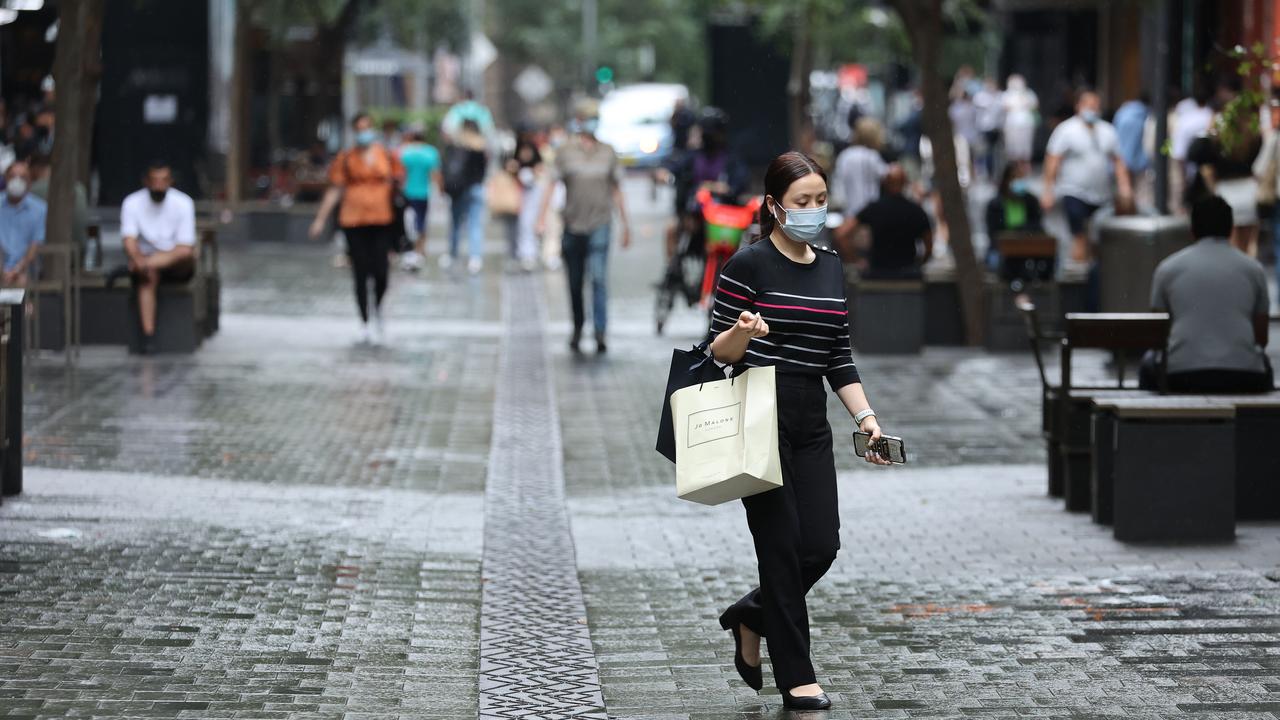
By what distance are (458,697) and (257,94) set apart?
31.3 m

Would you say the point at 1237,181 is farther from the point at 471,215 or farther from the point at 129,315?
the point at 471,215

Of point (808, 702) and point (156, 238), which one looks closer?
point (808, 702)

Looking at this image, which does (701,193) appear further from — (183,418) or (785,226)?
(785,226)

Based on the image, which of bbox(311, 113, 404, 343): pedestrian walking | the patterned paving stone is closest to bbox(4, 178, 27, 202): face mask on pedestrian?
bbox(311, 113, 404, 343): pedestrian walking

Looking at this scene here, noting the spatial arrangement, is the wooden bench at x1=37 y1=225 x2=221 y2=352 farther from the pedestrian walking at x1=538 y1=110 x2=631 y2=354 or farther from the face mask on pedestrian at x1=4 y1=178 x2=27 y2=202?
the pedestrian walking at x1=538 y1=110 x2=631 y2=354

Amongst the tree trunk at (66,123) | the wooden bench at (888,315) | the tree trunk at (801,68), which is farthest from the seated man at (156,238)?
the tree trunk at (801,68)

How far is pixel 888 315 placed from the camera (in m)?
16.6

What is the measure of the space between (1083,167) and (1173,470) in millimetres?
11607

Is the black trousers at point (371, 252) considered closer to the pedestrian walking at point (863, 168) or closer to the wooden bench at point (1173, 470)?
the pedestrian walking at point (863, 168)

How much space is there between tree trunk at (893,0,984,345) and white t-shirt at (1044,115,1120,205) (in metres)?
2.98

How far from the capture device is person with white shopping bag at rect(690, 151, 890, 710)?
6.25 metres

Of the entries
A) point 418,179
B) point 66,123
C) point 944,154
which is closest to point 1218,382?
point 944,154

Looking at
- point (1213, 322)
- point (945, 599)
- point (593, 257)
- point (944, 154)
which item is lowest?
point (945, 599)

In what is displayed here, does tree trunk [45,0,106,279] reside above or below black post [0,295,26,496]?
above
